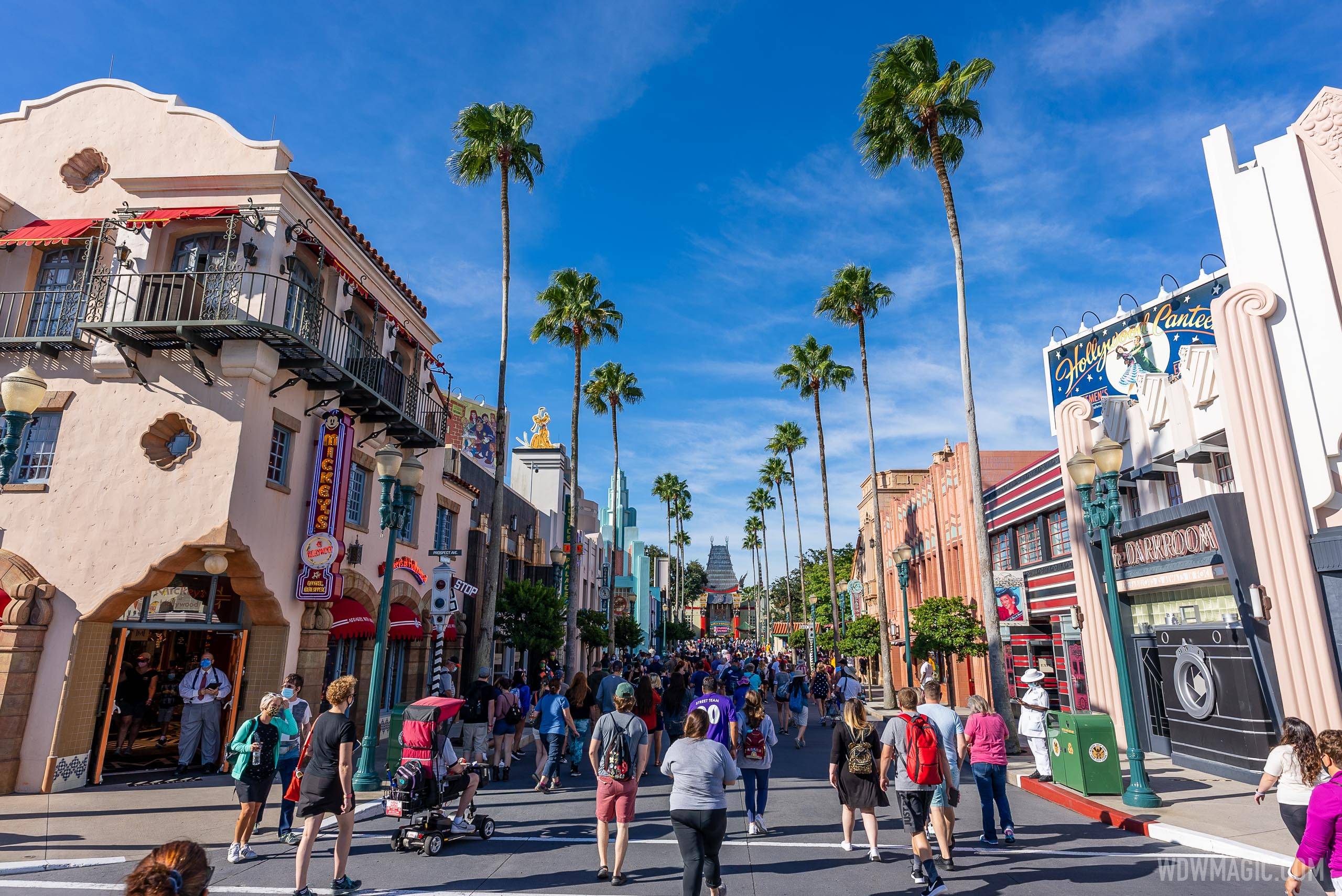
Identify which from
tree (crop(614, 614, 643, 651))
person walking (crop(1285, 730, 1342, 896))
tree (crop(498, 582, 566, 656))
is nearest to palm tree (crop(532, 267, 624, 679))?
tree (crop(498, 582, 566, 656))

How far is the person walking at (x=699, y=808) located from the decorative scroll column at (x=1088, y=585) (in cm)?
1391

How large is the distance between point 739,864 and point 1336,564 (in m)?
10.9

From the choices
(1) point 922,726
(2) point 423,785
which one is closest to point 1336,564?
(1) point 922,726

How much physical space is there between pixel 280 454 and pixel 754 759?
10.5 metres

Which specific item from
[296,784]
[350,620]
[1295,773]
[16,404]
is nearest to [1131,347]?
[1295,773]

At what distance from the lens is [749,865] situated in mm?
8141

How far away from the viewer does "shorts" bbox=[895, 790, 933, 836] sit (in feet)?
24.2

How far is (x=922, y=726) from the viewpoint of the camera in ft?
24.9

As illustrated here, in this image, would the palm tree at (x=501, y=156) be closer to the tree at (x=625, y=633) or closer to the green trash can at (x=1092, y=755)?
the green trash can at (x=1092, y=755)

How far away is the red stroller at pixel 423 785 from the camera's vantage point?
832 cm

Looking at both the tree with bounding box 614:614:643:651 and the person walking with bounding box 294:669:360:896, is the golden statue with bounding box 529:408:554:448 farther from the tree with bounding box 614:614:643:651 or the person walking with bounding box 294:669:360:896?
the person walking with bounding box 294:669:360:896

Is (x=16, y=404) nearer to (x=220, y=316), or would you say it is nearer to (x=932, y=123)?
(x=220, y=316)

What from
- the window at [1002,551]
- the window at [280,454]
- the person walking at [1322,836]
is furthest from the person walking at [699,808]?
the window at [1002,551]

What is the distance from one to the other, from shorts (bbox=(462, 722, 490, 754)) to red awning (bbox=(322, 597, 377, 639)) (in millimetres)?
3882
